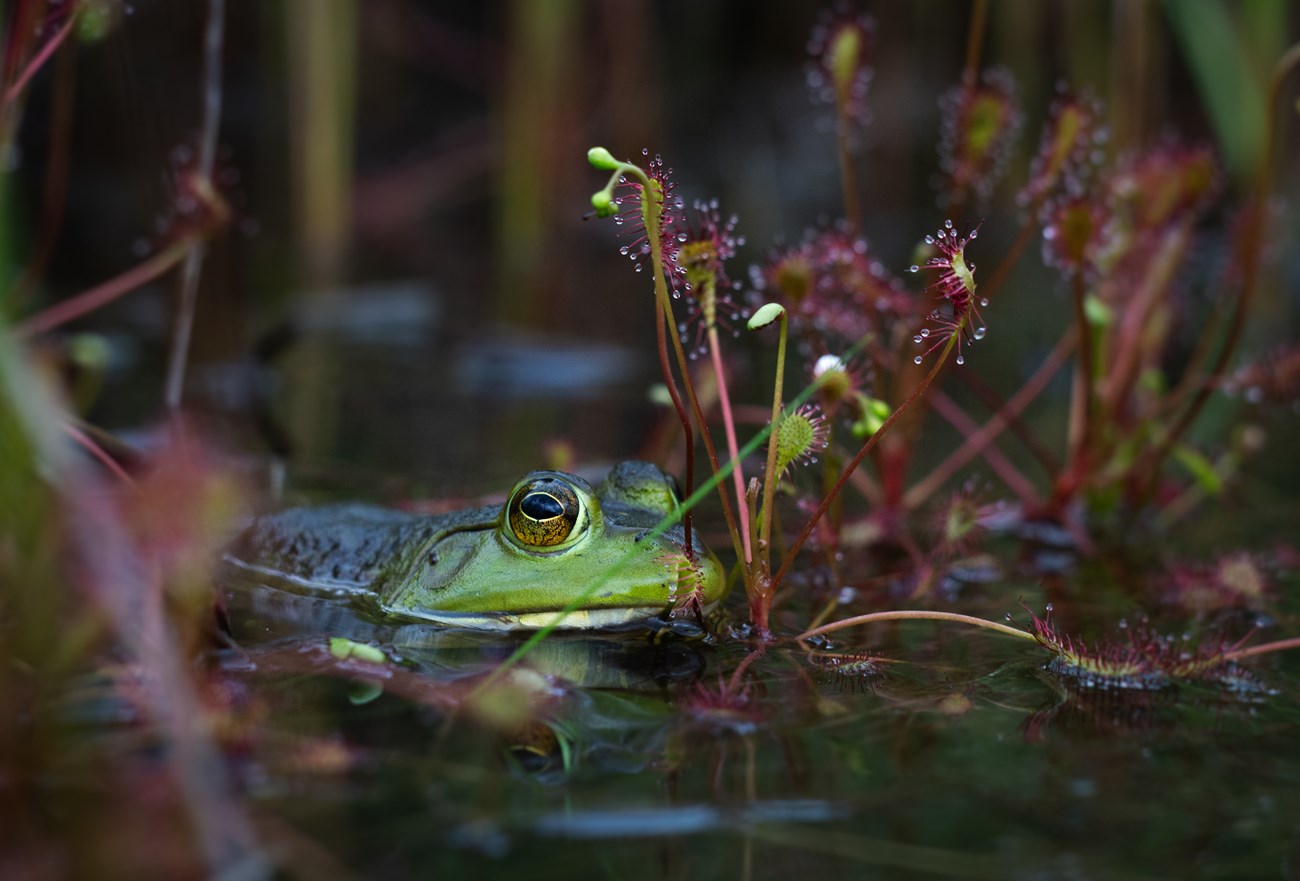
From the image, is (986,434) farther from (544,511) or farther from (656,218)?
(656,218)

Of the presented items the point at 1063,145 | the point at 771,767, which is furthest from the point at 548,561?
the point at 1063,145

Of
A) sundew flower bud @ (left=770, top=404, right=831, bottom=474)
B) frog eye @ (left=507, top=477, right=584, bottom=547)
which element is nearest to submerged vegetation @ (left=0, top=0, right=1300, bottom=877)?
sundew flower bud @ (left=770, top=404, right=831, bottom=474)

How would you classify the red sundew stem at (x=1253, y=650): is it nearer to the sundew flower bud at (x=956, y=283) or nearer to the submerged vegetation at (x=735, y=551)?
the submerged vegetation at (x=735, y=551)

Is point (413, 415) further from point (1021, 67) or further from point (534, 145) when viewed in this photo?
point (1021, 67)

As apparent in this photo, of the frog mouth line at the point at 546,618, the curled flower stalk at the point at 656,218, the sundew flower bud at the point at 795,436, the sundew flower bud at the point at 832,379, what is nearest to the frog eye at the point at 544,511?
the frog mouth line at the point at 546,618

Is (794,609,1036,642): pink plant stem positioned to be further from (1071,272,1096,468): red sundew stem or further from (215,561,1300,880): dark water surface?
(1071,272,1096,468): red sundew stem
